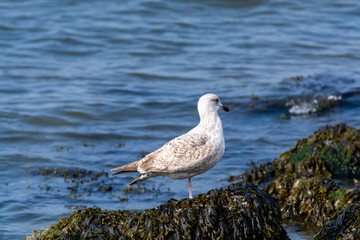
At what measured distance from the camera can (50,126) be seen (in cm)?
1203

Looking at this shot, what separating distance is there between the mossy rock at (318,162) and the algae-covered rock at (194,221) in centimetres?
258

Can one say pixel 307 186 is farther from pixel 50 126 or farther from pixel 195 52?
pixel 195 52

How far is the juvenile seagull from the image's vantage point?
605 cm

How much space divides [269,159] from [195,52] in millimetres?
7637

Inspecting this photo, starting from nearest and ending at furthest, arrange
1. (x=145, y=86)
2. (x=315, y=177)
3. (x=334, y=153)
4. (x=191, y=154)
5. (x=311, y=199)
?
(x=191, y=154) → (x=311, y=199) → (x=315, y=177) → (x=334, y=153) → (x=145, y=86)

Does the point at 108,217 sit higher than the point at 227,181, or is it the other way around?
the point at 108,217

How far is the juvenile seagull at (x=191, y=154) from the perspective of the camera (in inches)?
238

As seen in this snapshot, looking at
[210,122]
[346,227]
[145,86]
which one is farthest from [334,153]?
[145,86]

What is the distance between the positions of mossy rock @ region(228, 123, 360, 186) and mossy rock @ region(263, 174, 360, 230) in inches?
33.6

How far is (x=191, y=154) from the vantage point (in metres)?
6.04

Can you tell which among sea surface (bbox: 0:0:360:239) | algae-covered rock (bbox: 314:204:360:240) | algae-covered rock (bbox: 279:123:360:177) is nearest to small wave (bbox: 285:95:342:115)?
sea surface (bbox: 0:0:360:239)

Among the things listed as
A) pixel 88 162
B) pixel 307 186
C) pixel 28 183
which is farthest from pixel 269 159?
pixel 28 183

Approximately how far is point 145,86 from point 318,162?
23.0 feet

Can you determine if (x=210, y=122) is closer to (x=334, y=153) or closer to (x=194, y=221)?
(x=194, y=221)
